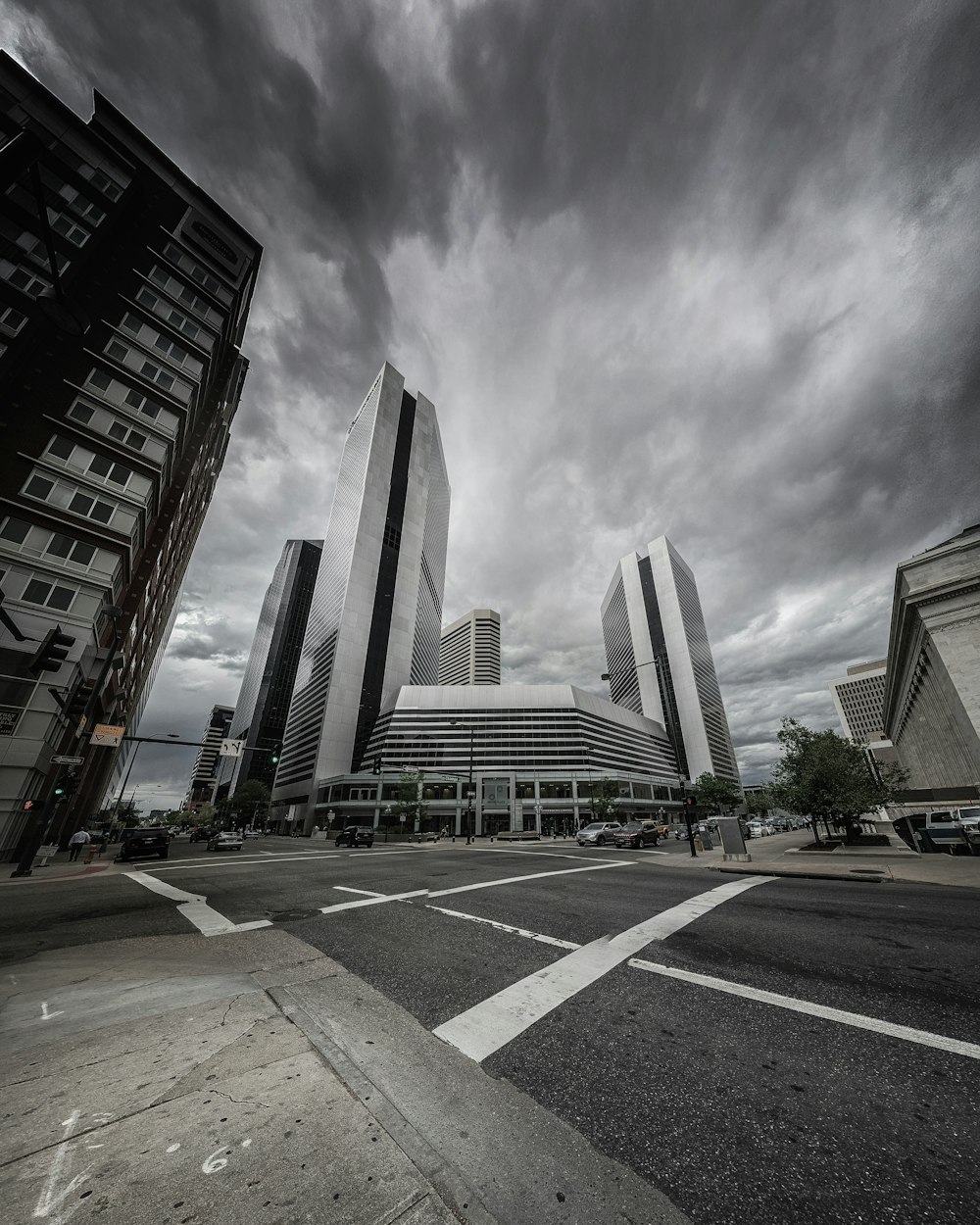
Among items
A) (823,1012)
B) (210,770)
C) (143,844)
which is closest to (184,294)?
(143,844)

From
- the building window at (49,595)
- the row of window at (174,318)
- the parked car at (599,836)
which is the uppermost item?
the row of window at (174,318)

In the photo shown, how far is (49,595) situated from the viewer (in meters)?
20.7

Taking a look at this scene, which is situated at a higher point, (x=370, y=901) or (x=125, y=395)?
(x=125, y=395)

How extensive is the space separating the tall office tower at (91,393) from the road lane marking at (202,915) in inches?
267

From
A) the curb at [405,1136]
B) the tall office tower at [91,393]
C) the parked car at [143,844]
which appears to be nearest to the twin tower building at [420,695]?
the parked car at [143,844]

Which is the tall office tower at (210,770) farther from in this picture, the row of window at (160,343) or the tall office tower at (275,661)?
the row of window at (160,343)

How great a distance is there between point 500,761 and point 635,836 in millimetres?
60243

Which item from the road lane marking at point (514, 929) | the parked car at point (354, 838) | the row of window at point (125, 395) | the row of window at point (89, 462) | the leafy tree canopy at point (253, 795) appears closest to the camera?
the road lane marking at point (514, 929)

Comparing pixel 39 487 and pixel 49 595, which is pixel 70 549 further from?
pixel 39 487

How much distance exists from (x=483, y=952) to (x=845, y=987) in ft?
12.2

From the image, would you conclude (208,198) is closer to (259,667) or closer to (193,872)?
(193,872)

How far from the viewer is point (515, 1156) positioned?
2.13 m

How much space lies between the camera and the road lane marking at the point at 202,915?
6.46m

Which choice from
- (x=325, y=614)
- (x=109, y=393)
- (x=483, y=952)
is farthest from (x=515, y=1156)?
(x=325, y=614)
